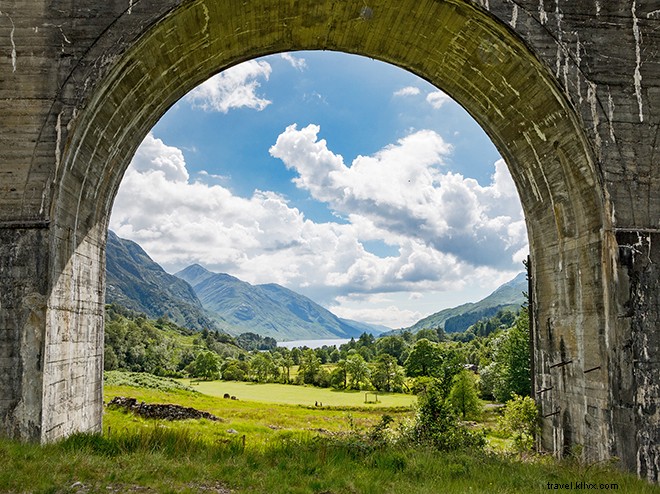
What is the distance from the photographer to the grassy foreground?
6.90m

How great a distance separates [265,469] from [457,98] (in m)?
8.67

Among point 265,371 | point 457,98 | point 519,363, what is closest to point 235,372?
point 265,371

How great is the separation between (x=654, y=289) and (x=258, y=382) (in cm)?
6399

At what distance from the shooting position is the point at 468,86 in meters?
10.6

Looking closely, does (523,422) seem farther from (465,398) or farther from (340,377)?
(340,377)

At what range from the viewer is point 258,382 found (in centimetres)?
6819

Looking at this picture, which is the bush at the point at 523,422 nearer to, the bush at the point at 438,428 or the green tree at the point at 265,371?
the bush at the point at 438,428

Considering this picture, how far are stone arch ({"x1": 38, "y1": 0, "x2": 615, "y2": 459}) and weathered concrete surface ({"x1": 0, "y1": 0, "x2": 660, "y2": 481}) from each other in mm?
40

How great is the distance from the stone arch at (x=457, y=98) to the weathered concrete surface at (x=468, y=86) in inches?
1.6

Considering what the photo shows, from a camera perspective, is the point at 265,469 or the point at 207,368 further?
the point at 207,368

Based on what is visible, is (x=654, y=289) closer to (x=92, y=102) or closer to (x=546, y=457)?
(x=546, y=457)

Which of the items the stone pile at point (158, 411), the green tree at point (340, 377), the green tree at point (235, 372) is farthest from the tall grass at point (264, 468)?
the green tree at point (235, 372)

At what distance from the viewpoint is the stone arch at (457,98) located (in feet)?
28.7

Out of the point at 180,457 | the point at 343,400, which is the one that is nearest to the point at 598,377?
the point at 180,457
